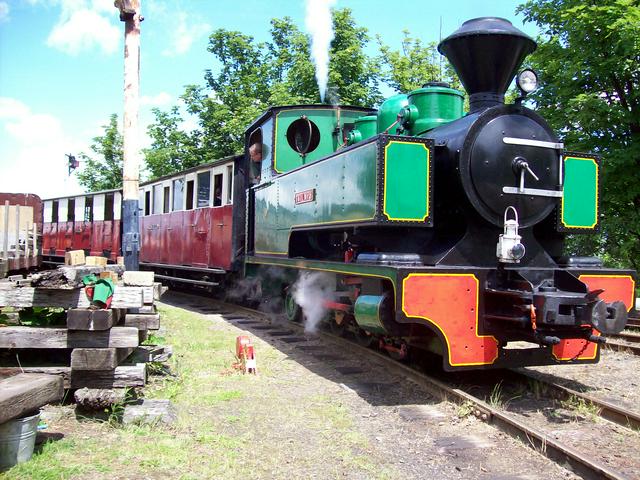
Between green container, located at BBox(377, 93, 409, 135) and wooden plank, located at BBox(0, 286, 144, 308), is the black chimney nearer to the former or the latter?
green container, located at BBox(377, 93, 409, 135)

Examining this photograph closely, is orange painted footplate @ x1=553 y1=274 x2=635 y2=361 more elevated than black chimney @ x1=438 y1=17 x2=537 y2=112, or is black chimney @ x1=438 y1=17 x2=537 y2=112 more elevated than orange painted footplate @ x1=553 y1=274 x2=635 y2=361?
black chimney @ x1=438 y1=17 x2=537 y2=112

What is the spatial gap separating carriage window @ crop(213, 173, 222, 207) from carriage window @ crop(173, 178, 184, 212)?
1935 mm

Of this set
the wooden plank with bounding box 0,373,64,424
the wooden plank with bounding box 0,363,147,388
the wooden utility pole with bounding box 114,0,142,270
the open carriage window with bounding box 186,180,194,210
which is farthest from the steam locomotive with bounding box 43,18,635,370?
the open carriage window with bounding box 186,180,194,210

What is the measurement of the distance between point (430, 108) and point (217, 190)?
5.91 m

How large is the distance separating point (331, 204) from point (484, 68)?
1932mm

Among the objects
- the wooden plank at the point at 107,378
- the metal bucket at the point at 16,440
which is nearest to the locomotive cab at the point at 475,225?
the wooden plank at the point at 107,378

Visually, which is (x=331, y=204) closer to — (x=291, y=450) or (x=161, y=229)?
(x=291, y=450)

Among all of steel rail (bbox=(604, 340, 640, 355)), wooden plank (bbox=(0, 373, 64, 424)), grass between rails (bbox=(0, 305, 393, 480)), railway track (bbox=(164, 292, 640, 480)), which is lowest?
grass between rails (bbox=(0, 305, 393, 480))

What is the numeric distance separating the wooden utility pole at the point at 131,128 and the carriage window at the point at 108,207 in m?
10.4

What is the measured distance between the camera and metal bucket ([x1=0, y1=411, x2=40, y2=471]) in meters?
2.96

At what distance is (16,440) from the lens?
3.00 metres

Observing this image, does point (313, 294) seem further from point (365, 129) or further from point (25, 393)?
point (25, 393)

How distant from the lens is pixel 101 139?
2903 centimetres

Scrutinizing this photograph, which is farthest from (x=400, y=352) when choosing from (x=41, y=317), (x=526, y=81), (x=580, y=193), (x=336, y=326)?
(x=41, y=317)
